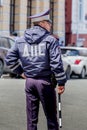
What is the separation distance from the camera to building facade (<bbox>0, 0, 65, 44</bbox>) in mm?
35750

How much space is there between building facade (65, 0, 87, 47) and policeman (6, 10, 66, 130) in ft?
110

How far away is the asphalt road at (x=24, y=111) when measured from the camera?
9.27 m

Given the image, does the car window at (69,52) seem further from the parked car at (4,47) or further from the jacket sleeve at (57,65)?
the jacket sleeve at (57,65)

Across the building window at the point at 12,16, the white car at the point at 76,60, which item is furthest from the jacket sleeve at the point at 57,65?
the building window at the point at 12,16

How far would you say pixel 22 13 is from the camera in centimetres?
3706

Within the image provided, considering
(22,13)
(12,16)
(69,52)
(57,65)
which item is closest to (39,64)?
(57,65)

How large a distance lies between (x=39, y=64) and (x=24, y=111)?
158 inches

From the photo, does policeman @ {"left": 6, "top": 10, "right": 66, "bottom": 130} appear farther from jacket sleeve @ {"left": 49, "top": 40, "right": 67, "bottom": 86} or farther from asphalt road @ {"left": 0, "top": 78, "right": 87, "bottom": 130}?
asphalt road @ {"left": 0, "top": 78, "right": 87, "bottom": 130}

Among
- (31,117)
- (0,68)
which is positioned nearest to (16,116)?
(31,117)

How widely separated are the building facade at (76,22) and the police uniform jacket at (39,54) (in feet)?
111

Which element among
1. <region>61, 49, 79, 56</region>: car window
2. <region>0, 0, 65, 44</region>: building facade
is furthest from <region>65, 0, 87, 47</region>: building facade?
<region>61, 49, 79, 56</region>: car window

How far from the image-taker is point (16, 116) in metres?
10.1

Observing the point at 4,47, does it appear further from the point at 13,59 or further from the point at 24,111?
the point at 13,59

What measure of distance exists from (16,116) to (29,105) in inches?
120
